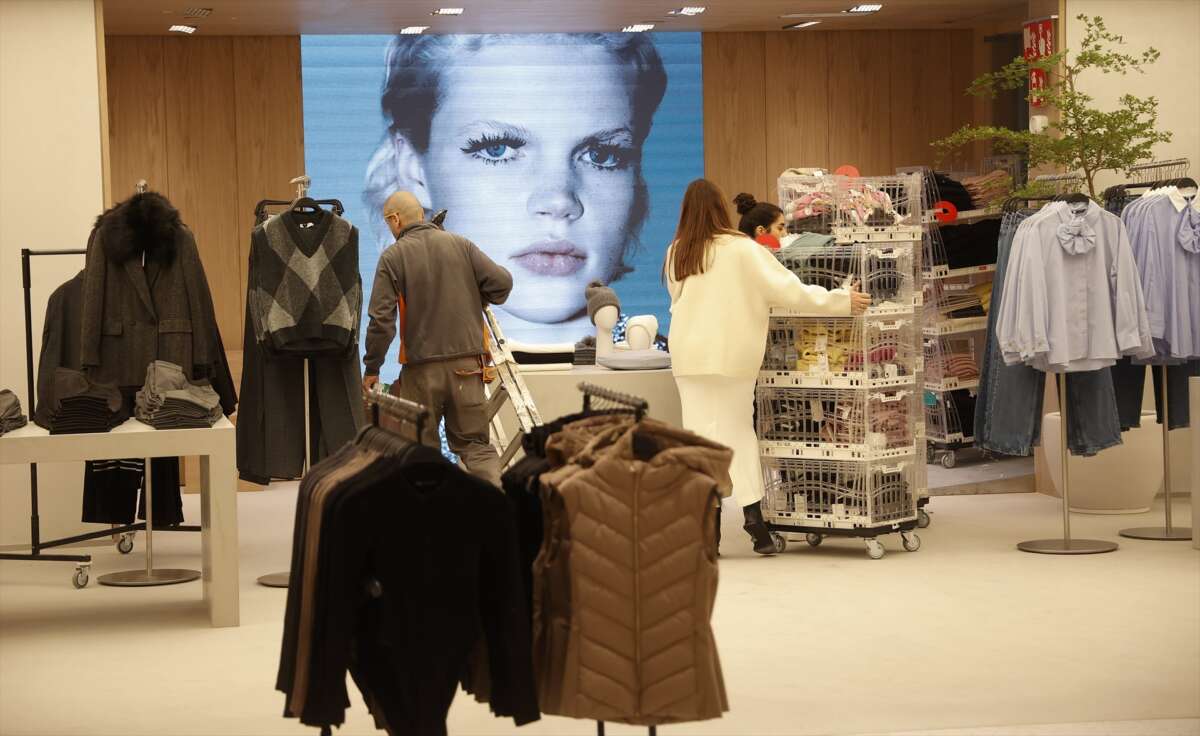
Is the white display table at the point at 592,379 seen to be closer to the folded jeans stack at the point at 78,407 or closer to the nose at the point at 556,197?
the folded jeans stack at the point at 78,407

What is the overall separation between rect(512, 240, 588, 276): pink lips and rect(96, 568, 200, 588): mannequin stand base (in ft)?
15.0

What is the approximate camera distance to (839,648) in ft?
16.4

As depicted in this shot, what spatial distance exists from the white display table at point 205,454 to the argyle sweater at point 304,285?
0.72m

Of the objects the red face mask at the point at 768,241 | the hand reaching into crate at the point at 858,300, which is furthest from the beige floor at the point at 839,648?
the red face mask at the point at 768,241

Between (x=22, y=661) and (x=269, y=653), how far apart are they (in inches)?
34.5

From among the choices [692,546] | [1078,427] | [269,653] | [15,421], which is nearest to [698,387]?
[1078,427]

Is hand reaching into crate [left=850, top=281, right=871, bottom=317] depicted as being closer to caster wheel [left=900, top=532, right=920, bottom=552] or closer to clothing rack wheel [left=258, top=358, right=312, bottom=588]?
caster wheel [left=900, top=532, right=920, bottom=552]

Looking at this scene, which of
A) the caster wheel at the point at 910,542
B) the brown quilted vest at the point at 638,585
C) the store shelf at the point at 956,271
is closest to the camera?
the brown quilted vest at the point at 638,585

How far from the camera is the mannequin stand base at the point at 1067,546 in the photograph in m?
6.61

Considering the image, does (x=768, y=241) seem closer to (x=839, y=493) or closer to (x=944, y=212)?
(x=839, y=493)

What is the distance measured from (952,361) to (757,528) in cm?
289

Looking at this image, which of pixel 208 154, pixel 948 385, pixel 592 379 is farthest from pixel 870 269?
pixel 208 154

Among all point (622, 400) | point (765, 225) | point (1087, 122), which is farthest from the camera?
point (1087, 122)

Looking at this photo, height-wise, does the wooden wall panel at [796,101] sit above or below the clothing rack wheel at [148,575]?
above
